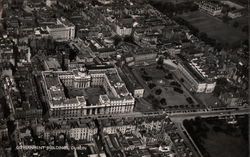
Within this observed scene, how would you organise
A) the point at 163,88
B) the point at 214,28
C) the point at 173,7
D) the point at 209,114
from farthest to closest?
the point at 173,7 < the point at 214,28 < the point at 163,88 < the point at 209,114

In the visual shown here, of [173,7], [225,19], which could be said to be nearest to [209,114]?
[225,19]

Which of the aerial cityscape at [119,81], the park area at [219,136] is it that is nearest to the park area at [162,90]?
the aerial cityscape at [119,81]

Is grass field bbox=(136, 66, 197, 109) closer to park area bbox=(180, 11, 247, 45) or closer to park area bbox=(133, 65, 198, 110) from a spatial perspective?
park area bbox=(133, 65, 198, 110)

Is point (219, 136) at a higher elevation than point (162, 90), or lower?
higher

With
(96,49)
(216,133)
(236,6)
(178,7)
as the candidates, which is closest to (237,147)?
(216,133)

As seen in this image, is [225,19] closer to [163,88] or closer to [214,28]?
[214,28]

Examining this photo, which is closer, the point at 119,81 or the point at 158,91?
the point at 119,81

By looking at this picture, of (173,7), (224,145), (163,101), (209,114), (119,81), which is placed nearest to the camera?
(224,145)
